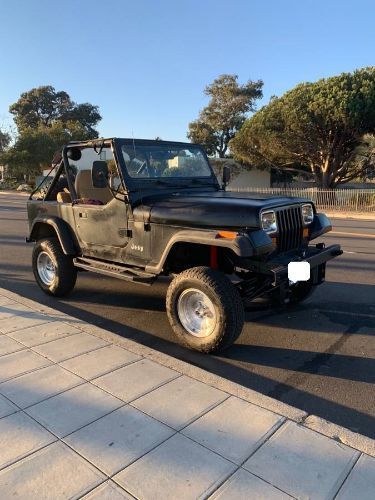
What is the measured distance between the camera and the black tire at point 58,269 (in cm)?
604

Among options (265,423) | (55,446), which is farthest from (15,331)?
(265,423)

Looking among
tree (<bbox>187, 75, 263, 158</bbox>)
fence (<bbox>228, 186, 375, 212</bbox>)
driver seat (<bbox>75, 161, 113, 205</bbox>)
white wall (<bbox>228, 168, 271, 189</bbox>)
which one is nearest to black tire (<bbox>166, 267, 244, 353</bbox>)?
driver seat (<bbox>75, 161, 113, 205</bbox>)

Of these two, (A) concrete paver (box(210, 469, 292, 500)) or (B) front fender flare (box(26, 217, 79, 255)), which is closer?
(A) concrete paver (box(210, 469, 292, 500))

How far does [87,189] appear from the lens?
5762 millimetres

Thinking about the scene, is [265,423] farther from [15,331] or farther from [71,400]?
[15,331]

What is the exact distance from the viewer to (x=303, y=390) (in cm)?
370

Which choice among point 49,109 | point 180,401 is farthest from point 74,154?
point 49,109

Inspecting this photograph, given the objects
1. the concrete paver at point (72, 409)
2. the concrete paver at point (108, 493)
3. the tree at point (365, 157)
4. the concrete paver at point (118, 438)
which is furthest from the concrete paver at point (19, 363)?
the tree at point (365, 157)

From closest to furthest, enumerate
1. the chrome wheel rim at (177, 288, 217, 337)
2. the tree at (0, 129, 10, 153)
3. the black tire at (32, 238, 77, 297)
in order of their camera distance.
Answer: the chrome wheel rim at (177, 288, 217, 337) < the black tire at (32, 238, 77, 297) < the tree at (0, 129, 10, 153)

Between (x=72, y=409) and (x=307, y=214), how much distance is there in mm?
3331

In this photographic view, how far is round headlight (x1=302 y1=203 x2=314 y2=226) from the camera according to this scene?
16.5ft

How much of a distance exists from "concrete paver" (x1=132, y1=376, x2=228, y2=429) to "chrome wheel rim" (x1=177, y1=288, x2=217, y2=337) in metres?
0.93

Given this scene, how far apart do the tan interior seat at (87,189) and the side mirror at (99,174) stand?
0.40 m

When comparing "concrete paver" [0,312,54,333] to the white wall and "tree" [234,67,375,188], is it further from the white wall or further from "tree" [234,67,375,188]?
the white wall
